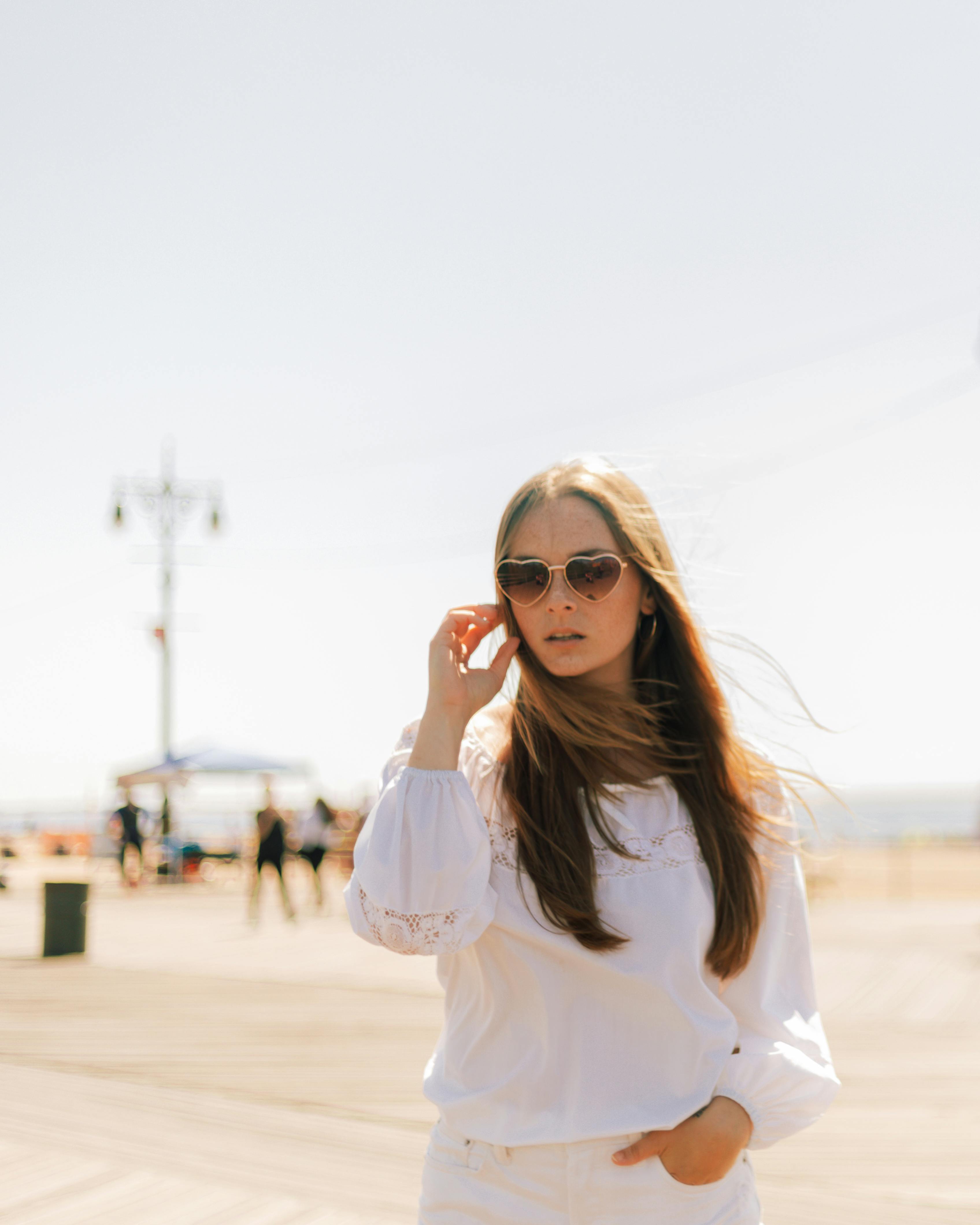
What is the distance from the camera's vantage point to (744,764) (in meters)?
1.74

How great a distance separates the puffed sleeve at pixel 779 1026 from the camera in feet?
4.99

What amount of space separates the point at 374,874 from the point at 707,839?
49 cm

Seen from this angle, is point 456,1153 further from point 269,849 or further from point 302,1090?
point 269,849

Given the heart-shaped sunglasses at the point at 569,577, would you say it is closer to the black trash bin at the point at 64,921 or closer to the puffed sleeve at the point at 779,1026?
the puffed sleeve at the point at 779,1026

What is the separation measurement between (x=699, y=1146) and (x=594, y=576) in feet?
2.63

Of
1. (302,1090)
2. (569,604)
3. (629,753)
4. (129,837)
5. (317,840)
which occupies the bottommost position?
(129,837)

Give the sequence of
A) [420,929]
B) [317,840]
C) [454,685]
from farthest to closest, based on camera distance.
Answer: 1. [317,840]
2. [454,685]
3. [420,929]

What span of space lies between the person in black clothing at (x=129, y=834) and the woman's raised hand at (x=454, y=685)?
18492 mm

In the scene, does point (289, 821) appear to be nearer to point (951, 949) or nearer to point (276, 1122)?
point (951, 949)

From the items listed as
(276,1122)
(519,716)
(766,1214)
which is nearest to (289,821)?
(276,1122)

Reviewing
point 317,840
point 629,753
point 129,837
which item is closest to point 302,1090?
point 629,753

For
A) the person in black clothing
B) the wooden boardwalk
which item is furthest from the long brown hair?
the person in black clothing

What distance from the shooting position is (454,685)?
1529 millimetres

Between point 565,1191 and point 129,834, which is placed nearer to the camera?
point 565,1191
